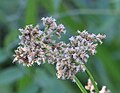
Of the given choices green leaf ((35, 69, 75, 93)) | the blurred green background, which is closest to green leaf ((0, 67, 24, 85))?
the blurred green background

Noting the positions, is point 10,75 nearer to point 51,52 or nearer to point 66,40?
point 66,40

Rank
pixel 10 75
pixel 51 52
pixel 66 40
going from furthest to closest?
pixel 66 40, pixel 10 75, pixel 51 52

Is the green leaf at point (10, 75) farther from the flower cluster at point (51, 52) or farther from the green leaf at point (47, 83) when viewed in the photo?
the flower cluster at point (51, 52)

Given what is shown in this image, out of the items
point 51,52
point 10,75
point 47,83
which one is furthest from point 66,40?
point 51,52

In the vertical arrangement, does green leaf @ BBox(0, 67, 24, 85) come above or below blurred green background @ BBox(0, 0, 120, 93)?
below

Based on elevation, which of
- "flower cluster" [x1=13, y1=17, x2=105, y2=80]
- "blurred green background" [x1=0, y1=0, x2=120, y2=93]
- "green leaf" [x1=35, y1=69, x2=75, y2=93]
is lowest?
"flower cluster" [x1=13, y1=17, x2=105, y2=80]

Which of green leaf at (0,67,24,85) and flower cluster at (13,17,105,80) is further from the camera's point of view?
green leaf at (0,67,24,85)

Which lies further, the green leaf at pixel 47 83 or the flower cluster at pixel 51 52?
the green leaf at pixel 47 83

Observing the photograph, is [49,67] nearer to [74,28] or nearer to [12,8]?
[74,28]

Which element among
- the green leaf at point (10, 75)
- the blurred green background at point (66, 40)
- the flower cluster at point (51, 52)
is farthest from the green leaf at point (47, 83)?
the flower cluster at point (51, 52)

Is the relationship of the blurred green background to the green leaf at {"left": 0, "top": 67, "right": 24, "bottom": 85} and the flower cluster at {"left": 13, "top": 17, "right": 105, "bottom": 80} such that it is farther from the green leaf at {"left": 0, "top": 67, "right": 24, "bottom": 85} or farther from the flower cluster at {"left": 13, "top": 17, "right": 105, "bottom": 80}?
the flower cluster at {"left": 13, "top": 17, "right": 105, "bottom": 80}
